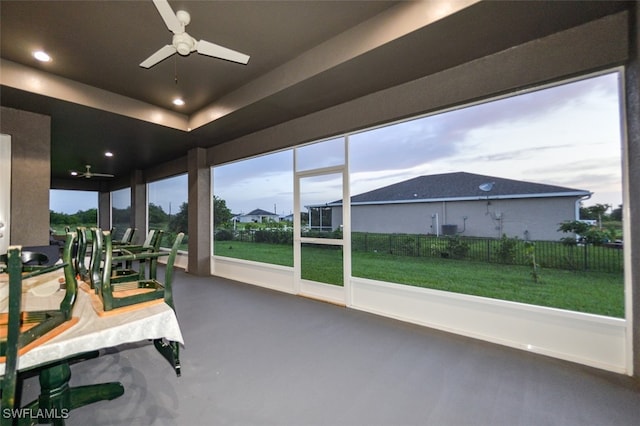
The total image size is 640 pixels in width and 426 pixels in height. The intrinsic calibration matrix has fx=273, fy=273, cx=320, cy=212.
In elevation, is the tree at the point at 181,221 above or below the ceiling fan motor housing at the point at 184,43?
below

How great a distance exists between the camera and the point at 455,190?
3479mm

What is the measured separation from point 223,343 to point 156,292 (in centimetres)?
143

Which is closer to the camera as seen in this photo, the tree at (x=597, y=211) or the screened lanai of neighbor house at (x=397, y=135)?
the screened lanai of neighbor house at (x=397, y=135)

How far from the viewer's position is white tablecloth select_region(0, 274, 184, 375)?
111 centimetres

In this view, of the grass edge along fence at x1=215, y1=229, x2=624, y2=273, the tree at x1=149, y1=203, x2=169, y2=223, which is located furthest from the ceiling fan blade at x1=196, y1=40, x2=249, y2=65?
the tree at x1=149, y1=203, x2=169, y2=223

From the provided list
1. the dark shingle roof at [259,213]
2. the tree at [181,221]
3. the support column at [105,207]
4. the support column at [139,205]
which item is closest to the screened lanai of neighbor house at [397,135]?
the dark shingle roof at [259,213]

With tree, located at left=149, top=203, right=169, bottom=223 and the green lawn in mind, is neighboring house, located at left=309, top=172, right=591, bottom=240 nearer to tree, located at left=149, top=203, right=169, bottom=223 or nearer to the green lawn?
the green lawn

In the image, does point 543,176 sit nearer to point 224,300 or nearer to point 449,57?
point 449,57

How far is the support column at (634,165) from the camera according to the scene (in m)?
2.09

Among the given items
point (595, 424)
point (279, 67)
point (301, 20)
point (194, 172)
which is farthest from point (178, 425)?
point (194, 172)

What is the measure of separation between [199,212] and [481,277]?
18.2ft

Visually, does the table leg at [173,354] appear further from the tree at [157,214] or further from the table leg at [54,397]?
the tree at [157,214]

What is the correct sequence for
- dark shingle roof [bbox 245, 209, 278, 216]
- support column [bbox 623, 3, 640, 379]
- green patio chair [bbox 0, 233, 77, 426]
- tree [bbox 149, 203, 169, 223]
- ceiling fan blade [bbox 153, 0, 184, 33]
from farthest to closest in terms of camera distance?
tree [bbox 149, 203, 169, 223], dark shingle roof [bbox 245, 209, 278, 216], support column [bbox 623, 3, 640, 379], ceiling fan blade [bbox 153, 0, 184, 33], green patio chair [bbox 0, 233, 77, 426]

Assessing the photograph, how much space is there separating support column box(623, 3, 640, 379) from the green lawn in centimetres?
28
